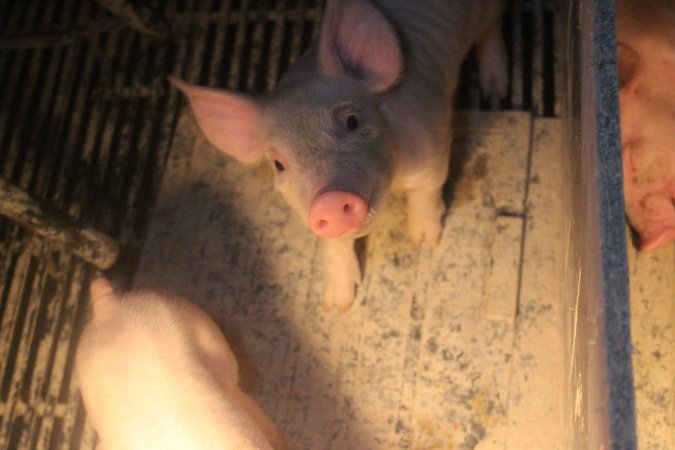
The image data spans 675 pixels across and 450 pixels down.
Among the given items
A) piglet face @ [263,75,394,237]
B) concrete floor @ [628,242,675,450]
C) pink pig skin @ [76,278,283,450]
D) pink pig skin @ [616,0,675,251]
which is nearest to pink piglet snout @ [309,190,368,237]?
piglet face @ [263,75,394,237]

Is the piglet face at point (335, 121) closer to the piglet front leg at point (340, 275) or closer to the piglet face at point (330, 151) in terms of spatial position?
the piglet face at point (330, 151)

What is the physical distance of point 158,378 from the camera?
69.1 inches

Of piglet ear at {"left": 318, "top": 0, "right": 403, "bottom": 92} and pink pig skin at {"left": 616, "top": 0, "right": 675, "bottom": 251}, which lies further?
pink pig skin at {"left": 616, "top": 0, "right": 675, "bottom": 251}

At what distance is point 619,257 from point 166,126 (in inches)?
70.1

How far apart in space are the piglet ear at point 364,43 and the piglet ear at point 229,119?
221 mm

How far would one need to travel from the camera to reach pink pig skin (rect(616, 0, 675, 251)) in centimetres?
189

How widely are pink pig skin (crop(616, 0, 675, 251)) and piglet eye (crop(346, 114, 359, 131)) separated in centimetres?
71

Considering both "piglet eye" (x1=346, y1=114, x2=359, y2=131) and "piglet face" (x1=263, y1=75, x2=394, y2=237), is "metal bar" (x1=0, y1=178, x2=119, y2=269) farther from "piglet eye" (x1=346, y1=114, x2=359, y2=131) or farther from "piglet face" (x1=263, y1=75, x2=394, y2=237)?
"piglet eye" (x1=346, y1=114, x2=359, y2=131)

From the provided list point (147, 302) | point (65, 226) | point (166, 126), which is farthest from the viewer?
point (166, 126)

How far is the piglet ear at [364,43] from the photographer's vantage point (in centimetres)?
176

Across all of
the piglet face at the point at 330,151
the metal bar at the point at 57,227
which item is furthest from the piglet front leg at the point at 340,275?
the metal bar at the point at 57,227

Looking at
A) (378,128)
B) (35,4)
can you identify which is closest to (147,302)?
(378,128)

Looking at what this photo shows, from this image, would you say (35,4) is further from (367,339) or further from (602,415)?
(602,415)

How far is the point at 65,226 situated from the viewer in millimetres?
2072
